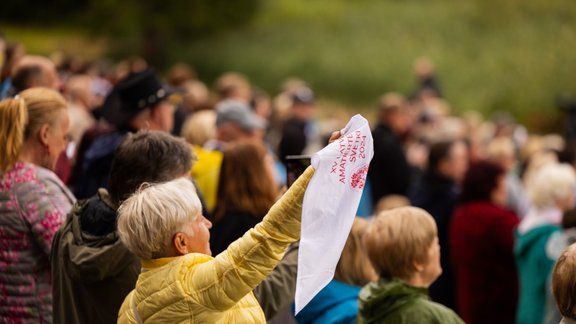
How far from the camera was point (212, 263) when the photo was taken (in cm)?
355

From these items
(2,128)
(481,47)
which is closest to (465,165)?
(2,128)

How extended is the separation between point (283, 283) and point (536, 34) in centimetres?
2752

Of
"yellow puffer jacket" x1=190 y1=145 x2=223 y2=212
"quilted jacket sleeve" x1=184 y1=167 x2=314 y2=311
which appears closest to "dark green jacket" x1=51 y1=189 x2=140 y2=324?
"quilted jacket sleeve" x1=184 y1=167 x2=314 y2=311

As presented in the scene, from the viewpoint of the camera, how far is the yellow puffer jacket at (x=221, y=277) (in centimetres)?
347

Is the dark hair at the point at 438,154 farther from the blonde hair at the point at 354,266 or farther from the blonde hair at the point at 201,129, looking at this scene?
the blonde hair at the point at 354,266

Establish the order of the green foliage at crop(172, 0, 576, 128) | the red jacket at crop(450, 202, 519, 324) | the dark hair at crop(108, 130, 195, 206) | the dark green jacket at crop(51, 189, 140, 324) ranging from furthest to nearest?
1. the green foliage at crop(172, 0, 576, 128)
2. the red jacket at crop(450, 202, 519, 324)
3. the dark hair at crop(108, 130, 195, 206)
4. the dark green jacket at crop(51, 189, 140, 324)

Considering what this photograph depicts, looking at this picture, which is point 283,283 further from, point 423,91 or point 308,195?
point 423,91

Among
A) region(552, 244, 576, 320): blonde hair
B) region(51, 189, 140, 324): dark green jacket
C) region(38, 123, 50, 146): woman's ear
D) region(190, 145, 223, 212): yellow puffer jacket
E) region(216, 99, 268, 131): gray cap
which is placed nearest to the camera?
region(552, 244, 576, 320): blonde hair

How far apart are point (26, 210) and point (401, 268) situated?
74.0 inches

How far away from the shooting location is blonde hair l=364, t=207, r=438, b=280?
4.65m

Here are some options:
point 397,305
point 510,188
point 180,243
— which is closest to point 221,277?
point 180,243

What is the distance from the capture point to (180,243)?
12.2ft

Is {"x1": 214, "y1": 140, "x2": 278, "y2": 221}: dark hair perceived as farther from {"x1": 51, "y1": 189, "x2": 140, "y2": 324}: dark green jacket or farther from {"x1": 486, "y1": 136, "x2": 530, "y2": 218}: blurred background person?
{"x1": 486, "y1": 136, "x2": 530, "y2": 218}: blurred background person

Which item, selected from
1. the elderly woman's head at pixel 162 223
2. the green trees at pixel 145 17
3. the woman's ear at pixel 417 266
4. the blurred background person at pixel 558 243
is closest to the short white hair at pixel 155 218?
the elderly woman's head at pixel 162 223
